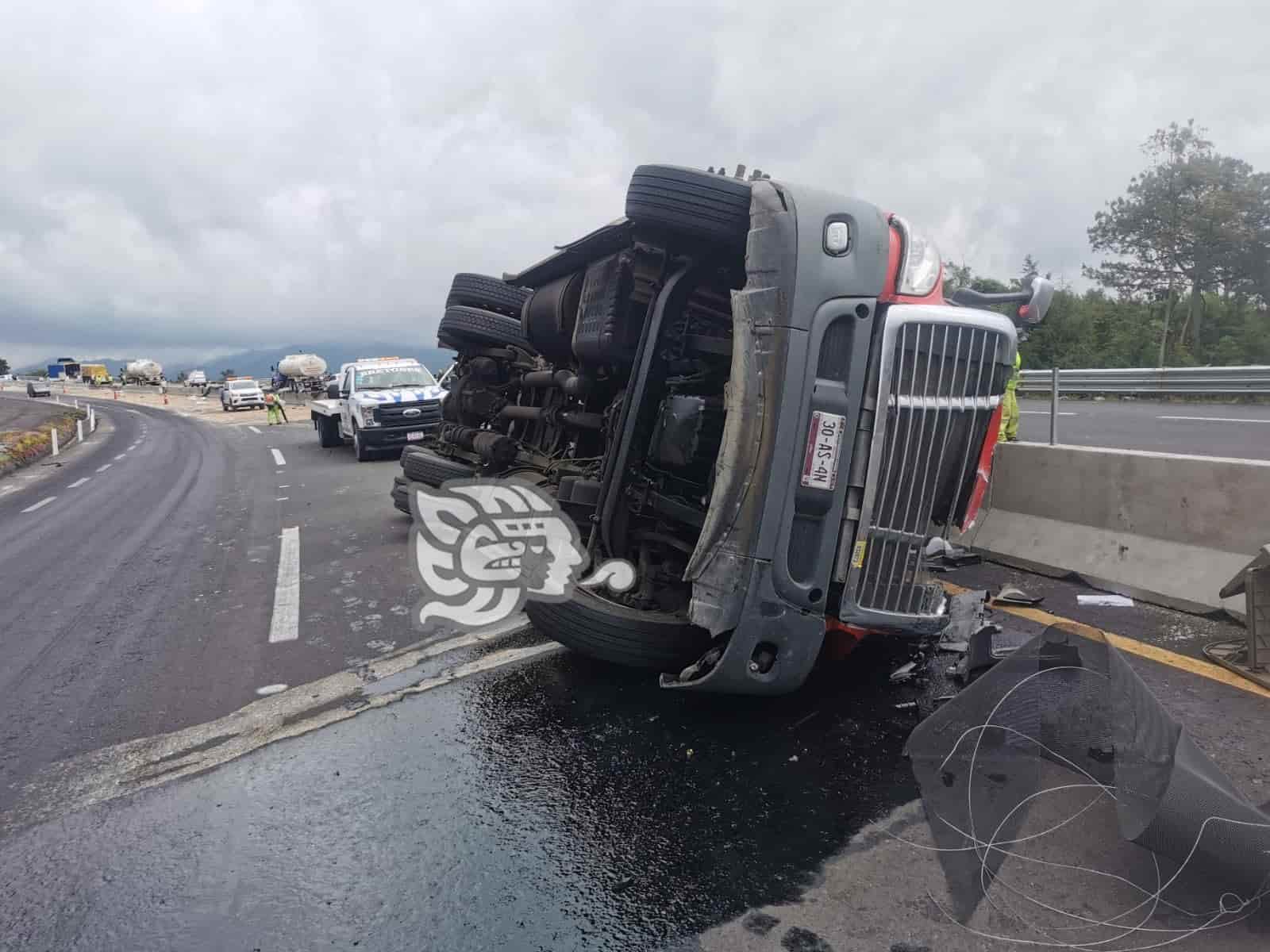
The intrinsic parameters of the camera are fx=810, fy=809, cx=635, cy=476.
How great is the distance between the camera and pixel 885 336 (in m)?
2.83

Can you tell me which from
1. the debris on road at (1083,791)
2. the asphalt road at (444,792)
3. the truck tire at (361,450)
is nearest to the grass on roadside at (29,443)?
the truck tire at (361,450)

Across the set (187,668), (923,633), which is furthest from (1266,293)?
(187,668)

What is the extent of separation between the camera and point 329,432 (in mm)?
18391

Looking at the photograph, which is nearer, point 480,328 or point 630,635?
point 630,635

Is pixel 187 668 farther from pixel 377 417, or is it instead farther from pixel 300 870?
pixel 377 417

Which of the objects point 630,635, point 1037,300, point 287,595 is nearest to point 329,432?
point 287,595

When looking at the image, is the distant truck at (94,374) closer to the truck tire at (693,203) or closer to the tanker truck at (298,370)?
the tanker truck at (298,370)

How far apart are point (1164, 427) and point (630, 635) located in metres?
11.5

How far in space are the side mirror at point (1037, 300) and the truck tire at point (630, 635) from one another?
1992mm

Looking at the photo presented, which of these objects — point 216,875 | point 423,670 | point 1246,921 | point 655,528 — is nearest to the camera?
point 1246,921

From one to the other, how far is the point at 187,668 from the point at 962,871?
4.04m

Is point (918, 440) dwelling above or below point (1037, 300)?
below

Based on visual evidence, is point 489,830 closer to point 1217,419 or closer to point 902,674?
point 902,674

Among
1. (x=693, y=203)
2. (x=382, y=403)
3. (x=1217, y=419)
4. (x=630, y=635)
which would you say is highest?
(x=693, y=203)
